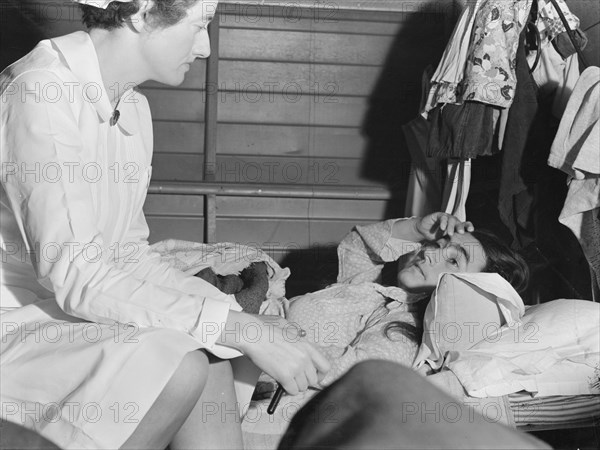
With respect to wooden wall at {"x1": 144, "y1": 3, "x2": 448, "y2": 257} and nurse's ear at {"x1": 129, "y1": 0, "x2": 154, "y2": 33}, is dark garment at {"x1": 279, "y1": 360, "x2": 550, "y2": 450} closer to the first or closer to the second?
nurse's ear at {"x1": 129, "y1": 0, "x2": 154, "y2": 33}

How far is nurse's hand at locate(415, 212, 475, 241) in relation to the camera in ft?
9.15

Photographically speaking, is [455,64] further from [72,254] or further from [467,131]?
[72,254]

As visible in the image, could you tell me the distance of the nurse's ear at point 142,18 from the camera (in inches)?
64.1

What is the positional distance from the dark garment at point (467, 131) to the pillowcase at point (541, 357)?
0.67m

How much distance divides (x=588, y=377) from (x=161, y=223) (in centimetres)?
206

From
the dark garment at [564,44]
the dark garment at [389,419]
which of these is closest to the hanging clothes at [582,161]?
the dark garment at [564,44]

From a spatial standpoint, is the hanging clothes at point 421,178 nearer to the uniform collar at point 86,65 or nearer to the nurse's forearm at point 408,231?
the nurse's forearm at point 408,231

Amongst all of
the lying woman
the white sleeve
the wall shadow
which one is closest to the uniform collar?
the white sleeve

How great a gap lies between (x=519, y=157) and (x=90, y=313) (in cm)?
174

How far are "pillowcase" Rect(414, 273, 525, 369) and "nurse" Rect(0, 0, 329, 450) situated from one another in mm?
897

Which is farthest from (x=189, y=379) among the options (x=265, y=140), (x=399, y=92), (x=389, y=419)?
(x=399, y=92)

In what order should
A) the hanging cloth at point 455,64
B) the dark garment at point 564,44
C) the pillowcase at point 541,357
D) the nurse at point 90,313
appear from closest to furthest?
the nurse at point 90,313
the pillowcase at point 541,357
the dark garment at point 564,44
the hanging cloth at point 455,64

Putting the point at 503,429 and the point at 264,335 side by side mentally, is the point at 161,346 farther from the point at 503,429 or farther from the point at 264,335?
the point at 503,429

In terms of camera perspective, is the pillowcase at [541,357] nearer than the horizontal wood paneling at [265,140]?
Yes
